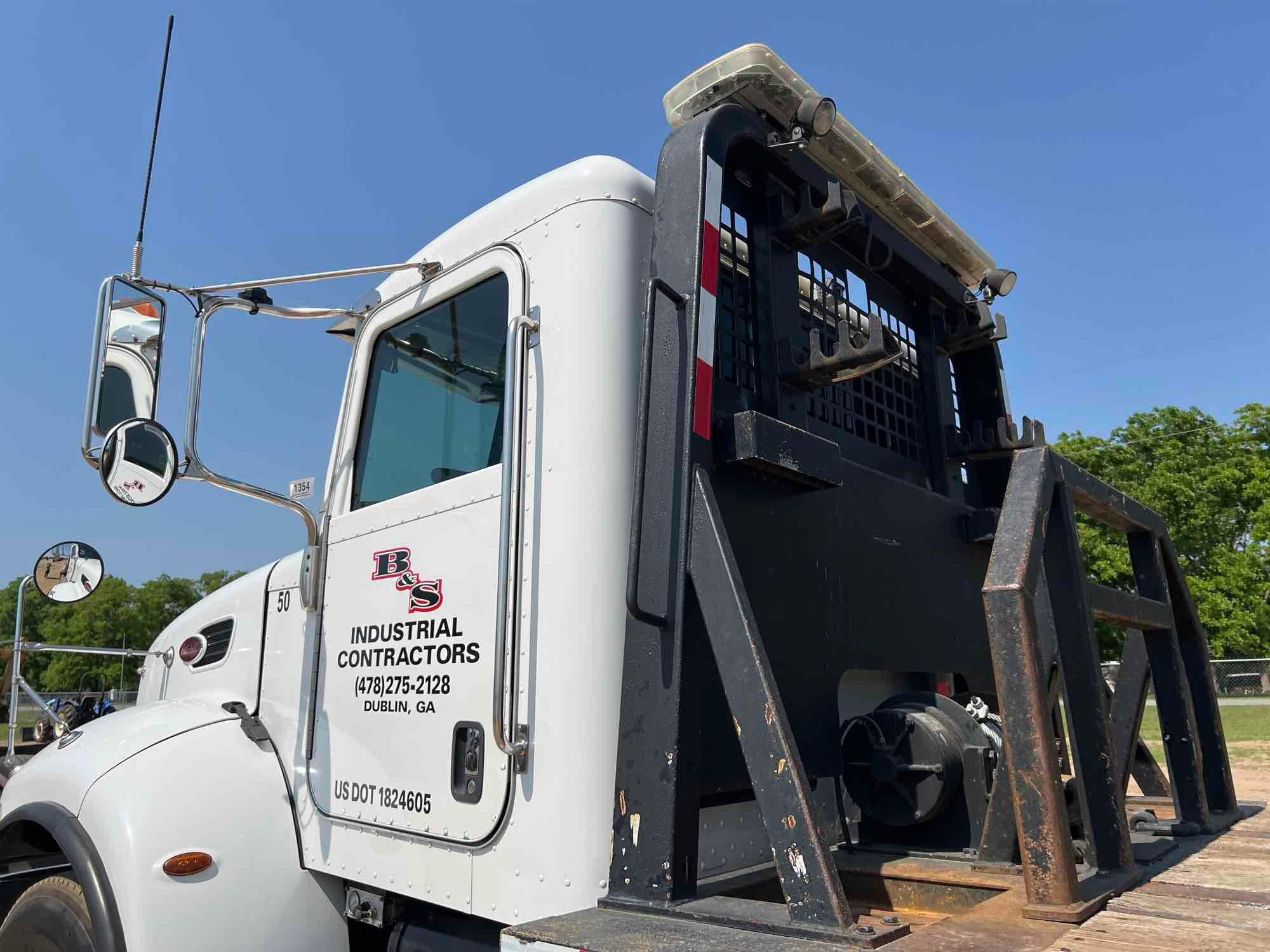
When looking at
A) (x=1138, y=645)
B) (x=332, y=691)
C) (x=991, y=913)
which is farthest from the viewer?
(x=1138, y=645)

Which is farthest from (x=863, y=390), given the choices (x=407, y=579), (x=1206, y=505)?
(x=1206, y=505)

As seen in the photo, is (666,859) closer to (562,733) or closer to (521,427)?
(562,733)

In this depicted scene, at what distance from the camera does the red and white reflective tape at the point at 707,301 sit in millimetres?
2312

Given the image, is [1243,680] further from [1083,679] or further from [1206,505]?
[1083,679]

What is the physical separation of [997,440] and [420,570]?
226 centimetres

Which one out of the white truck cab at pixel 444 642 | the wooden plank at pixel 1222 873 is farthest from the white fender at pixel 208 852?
the wooden plank at pixel 1222 873

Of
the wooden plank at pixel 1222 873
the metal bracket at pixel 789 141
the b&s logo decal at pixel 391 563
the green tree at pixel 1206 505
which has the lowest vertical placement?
the wooden plank at pixel 1222 873

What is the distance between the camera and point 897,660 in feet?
10.2

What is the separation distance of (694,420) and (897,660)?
130 centimetres

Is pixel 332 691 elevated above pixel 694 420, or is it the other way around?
pixel 694 420

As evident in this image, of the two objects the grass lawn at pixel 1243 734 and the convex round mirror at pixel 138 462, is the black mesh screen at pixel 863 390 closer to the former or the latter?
the convex round mirror at pixel 138 462

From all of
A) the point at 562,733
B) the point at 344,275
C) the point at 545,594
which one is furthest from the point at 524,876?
the point at 344,275

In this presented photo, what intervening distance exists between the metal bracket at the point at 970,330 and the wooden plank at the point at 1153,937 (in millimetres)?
2413

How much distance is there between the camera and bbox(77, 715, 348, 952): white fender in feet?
8.59
